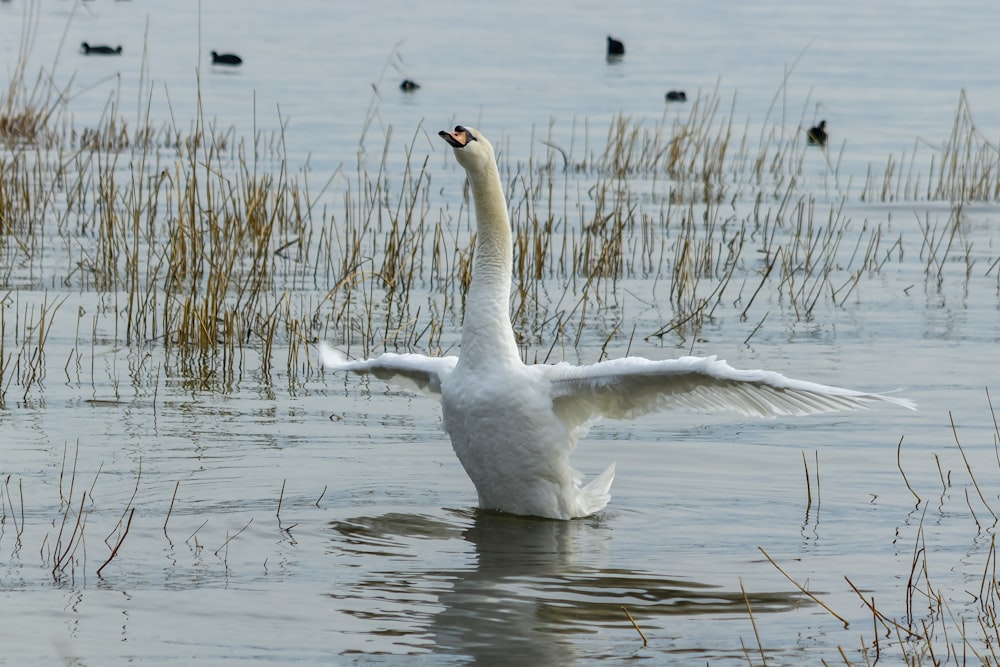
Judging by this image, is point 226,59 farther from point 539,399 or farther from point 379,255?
point 539,399

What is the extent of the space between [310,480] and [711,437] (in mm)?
2308

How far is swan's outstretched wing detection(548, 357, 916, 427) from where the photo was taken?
6098 mm

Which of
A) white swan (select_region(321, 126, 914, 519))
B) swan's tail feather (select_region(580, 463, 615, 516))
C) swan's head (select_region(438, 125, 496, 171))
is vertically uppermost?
swan's head (select_region(438, 125, 496, 171))

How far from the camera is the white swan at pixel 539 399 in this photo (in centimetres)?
636

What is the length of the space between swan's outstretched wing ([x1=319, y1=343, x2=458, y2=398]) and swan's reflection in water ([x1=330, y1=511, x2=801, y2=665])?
2.19 feet

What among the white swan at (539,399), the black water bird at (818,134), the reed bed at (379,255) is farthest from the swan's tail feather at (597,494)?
the black water bird at (818,134)

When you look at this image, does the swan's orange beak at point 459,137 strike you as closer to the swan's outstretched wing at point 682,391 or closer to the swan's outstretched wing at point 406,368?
the swan's outstretched wing at point 406,368

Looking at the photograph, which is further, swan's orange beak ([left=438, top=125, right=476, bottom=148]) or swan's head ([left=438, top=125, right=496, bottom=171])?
swan's head ([left=438, top=125, right=496, bottom=171])

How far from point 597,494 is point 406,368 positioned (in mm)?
1060

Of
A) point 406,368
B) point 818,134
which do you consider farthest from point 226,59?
point 406,368

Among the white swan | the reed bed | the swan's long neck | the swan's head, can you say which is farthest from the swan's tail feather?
the reed bed

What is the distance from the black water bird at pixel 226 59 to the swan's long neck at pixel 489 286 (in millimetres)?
23536

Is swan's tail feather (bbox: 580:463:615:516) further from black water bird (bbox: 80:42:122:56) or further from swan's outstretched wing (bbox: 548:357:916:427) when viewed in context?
black water bird (bbox: 80:42:122:56)

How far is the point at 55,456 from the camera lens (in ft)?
24.2
